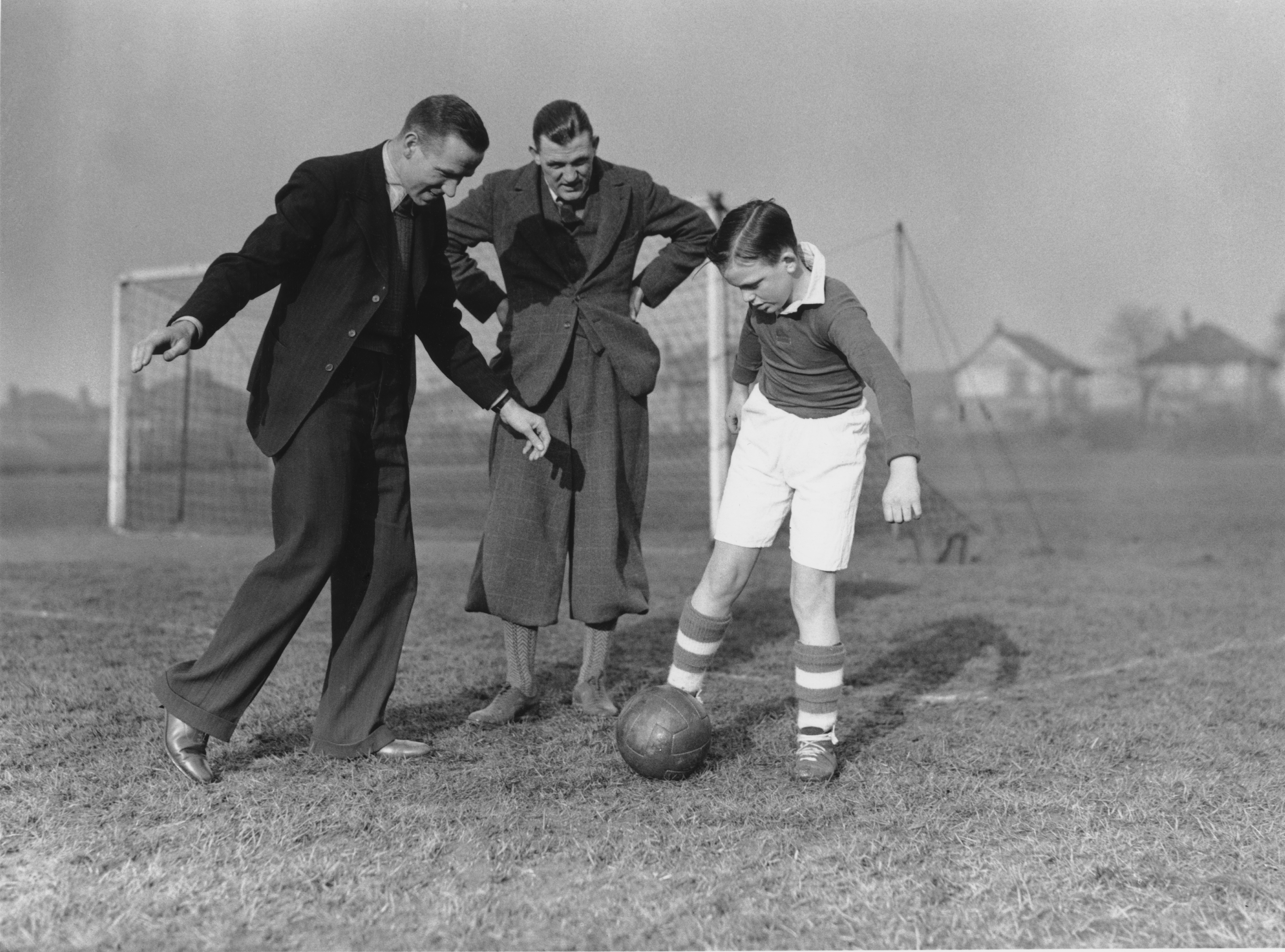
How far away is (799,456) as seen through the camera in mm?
3762

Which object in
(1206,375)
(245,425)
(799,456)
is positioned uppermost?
(1206,375)

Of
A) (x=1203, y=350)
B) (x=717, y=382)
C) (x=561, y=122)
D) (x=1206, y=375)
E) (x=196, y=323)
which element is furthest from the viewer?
(x=1203, y=350)

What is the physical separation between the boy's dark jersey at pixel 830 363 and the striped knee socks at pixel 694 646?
73cm

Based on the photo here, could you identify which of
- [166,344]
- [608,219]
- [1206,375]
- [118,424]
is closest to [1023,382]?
[1206,375]

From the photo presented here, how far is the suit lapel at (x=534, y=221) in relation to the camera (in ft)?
14.8

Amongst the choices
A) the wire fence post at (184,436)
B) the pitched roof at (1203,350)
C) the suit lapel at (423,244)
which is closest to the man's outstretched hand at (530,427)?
the suit lapel at (423,244)

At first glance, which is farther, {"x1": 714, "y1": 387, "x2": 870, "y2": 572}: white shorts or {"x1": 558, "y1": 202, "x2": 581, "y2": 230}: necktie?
{"x1": 558, "y1": 202, "x2": 581, "y2": 230}: necktie

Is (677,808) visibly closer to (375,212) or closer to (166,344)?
(166,344)

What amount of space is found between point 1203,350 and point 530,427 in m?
47.9

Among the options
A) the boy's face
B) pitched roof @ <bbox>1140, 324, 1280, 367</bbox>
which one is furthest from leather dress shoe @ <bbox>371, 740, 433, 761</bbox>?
pitched roof @ <bbox>1140, 324, 1280, 367</bbox>

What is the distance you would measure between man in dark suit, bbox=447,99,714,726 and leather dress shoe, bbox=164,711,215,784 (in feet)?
3.76

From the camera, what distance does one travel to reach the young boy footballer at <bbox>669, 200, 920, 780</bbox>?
3633mm

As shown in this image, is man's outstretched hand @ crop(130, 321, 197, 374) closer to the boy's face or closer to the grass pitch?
the grass pitch

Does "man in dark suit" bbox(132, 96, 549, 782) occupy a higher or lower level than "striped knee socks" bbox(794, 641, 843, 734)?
higher
